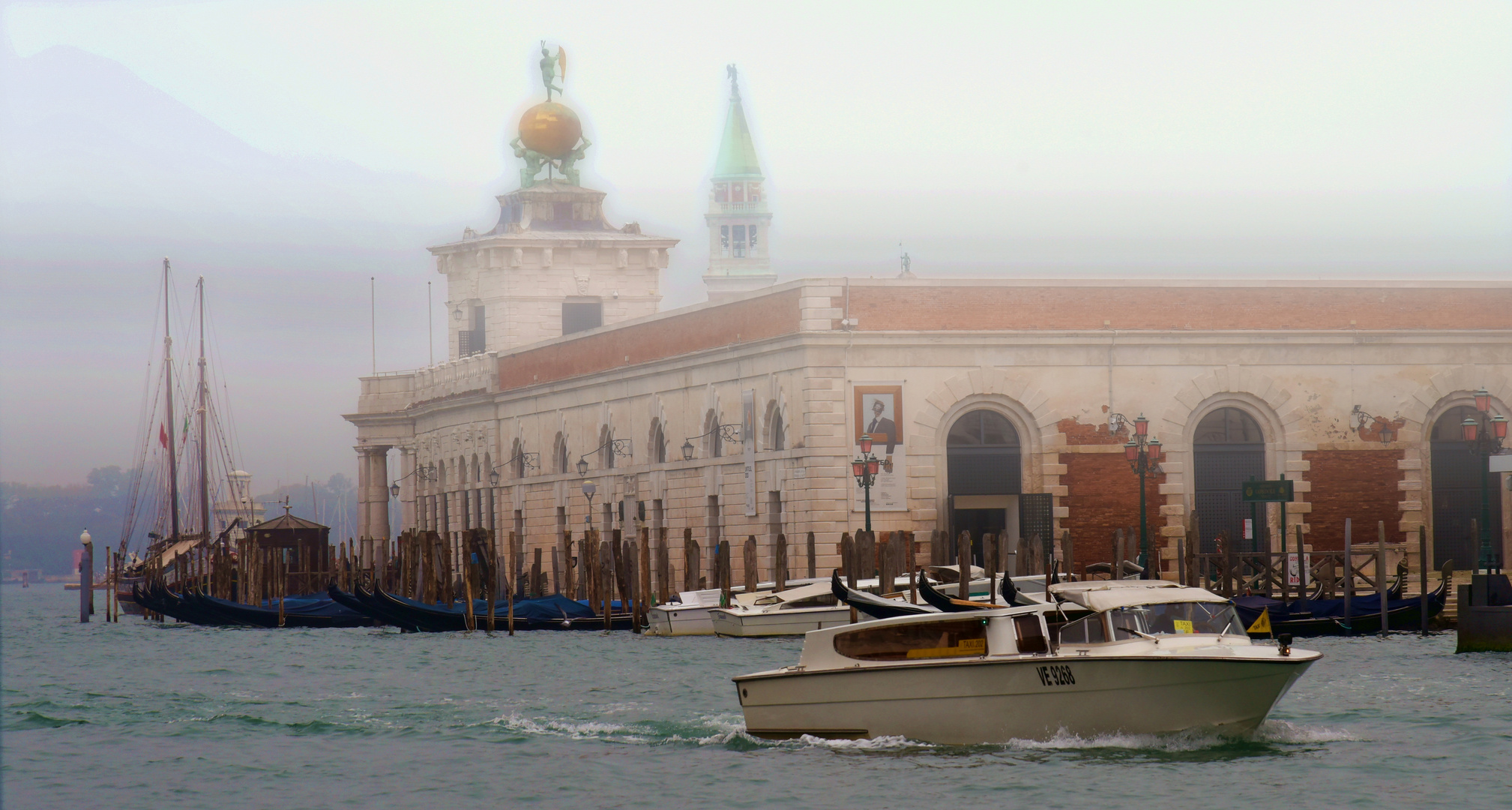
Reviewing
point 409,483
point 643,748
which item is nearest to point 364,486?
point 409,483

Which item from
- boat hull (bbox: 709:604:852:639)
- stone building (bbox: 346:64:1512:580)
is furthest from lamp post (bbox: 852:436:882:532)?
boat hull (bbox: 709:604:852:639)

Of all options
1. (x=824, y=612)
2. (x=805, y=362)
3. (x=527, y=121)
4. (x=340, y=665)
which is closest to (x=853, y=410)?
(x=805, y=362)

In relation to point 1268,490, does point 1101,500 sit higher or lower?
lower

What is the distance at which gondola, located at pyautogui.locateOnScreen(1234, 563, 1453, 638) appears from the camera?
37.8m

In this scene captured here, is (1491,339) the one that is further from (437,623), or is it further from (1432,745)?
(1432,745)

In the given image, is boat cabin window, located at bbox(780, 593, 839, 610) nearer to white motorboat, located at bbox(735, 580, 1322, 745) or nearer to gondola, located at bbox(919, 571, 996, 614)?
gondola, located at bbox(919, 571, 996, 614)

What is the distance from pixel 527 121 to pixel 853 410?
1276 inches

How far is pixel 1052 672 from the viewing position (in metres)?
22.6

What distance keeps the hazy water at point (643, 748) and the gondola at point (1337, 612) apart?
534 millimetres

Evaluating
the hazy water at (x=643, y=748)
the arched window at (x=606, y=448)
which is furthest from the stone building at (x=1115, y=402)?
the hazy water at (x=643, y=748)

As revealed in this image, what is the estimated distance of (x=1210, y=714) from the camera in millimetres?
22672

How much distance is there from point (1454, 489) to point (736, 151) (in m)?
85.7

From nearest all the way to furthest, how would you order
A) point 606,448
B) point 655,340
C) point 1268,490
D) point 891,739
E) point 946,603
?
point 891,739, point 946,603, point 1268,490, point 655,340, point 606,448

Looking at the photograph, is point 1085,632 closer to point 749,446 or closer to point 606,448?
point 749,446
